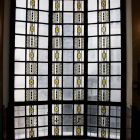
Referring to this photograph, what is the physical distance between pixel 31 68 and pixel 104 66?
1.35 m

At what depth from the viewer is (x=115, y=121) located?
4.88 m

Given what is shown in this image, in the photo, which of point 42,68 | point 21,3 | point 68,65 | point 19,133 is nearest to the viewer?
point 19,133

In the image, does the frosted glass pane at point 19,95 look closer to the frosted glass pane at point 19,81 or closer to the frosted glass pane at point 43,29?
the frosted glass pane at point 19,81

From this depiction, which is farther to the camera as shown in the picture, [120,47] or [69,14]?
[69,14]

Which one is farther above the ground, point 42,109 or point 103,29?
point 103,29

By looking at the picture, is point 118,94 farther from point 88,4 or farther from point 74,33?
point 88,4

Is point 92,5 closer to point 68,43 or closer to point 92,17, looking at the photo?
point 92,17

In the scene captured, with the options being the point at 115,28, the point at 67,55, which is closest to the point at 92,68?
the point at 67,55

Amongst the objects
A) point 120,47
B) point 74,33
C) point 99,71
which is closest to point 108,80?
point 99,71

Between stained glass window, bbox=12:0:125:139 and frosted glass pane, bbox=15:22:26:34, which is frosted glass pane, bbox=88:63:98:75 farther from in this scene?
frosted glass pane, bbox=15:22:26:34

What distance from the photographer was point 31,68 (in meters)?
4.94

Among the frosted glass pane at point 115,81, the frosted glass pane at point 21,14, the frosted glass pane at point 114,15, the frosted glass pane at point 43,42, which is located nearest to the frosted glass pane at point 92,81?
the frosted glass pane at point 115,81

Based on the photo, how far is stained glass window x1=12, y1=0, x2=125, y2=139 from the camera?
488 cm

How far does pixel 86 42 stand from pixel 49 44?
0.71 metres
